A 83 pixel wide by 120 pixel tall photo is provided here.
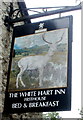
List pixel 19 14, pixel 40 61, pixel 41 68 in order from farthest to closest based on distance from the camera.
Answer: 1. pixel 19 14
2. pixel 40 61
3. pixel 41 68

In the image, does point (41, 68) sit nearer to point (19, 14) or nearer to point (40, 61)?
point (40, 61)

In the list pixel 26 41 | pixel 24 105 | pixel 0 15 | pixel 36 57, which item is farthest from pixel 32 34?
pixel 24 105

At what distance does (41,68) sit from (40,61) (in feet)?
0.55

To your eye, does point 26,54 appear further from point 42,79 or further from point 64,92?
point 64,92

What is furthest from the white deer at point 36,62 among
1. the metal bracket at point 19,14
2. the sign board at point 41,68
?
the metal bracket at point 19,14

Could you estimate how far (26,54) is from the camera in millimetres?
5191

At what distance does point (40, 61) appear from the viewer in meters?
4.95

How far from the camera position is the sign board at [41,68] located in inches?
175

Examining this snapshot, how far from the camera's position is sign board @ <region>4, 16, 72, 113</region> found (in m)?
4.45

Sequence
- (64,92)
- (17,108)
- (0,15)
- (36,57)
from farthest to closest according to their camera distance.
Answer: (0,15) < (36,57) < (17,108) < (64,92)

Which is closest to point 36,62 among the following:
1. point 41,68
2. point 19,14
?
point 41,68

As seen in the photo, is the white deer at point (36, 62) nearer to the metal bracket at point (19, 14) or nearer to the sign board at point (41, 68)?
the sign board at point (41, 68)

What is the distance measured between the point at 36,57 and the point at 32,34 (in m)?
0.59

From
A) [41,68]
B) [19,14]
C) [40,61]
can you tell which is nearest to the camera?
[41,68]
